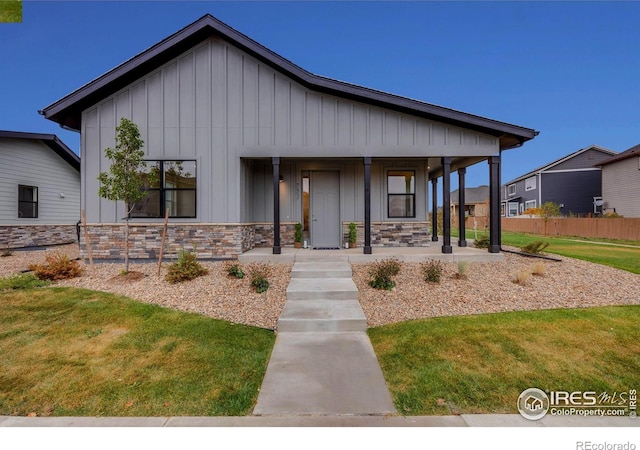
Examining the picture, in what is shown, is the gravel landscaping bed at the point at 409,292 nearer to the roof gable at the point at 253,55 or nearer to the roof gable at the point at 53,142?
the roof gable at the point at 253,55

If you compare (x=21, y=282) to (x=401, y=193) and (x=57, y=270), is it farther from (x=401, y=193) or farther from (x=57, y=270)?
(x=401, y=193)

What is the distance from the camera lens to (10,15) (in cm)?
517

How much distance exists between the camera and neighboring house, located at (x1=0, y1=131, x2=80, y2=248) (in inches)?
483

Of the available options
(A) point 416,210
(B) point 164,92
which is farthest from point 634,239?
(B) point 164,92

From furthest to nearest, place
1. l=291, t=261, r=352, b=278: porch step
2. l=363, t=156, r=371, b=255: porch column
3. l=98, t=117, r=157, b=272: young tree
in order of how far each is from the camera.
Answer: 1. l=363, t=156, r=371, b=255: porch column
2. l=98, t=117, r=157, b=272: young tree
3. l=291, t=261, r=352, b=278: porch step

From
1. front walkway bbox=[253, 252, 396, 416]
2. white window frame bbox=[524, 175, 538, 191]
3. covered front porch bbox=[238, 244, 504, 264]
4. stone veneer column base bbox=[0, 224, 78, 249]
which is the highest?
white window frame bbox=[524, 175, 538, 191]

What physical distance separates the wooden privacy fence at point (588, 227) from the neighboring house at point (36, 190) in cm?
2973

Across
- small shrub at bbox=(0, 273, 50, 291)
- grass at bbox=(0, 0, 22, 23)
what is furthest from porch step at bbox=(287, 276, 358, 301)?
grass at bbox=(0, 0, 22, 23)

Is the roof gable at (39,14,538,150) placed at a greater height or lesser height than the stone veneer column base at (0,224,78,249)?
greater

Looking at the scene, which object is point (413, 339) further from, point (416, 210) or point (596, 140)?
point (596, 140)

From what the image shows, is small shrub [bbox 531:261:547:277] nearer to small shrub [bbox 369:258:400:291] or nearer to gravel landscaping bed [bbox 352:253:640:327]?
gravel landscaping bed [bbox 352:253:640:327]

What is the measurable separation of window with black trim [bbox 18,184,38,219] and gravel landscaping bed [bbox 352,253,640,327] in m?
14.6

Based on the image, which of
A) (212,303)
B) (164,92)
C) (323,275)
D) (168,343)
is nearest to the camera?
(168,343)

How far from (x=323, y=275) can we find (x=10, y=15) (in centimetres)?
730
